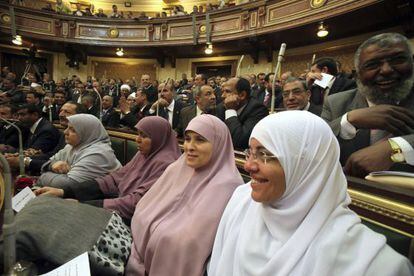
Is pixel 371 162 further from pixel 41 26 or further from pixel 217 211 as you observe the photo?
pixel 41 26

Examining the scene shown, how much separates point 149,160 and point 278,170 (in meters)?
1.68

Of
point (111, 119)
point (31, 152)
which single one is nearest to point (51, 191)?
point (31, 152)

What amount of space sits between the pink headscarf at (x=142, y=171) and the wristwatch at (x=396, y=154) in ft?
5.59

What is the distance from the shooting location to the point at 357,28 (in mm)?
7770

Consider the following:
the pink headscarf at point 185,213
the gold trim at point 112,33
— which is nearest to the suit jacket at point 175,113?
the pink headscarf at point 185,213

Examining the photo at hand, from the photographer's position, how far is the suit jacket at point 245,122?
9.64ft

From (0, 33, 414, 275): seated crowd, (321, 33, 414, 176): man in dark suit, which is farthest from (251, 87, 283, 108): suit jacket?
(321, 33, 414, 176): man in dark suit

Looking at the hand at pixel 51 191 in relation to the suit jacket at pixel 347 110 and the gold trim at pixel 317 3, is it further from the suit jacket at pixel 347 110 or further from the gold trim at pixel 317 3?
the gold trim at pixel 317 3

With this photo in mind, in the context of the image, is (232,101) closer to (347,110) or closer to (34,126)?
(347,110)

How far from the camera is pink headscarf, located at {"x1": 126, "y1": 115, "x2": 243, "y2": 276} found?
1606 mm

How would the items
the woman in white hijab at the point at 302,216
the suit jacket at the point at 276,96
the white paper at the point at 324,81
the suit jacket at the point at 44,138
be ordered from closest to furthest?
1. the woman in white hijab at the point at 302,216
2. the white paper at the point at 324,81
3. the suit jacket at the point at 44,138
4. the suit jacket at the point at 276,96

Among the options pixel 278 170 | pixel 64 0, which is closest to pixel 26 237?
pixel 278 170

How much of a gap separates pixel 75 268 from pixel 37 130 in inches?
138

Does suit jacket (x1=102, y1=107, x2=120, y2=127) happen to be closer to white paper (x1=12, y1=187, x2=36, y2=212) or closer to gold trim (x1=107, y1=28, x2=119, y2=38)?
white paper (x1=12, y1=187, x2=36, y2=212)
